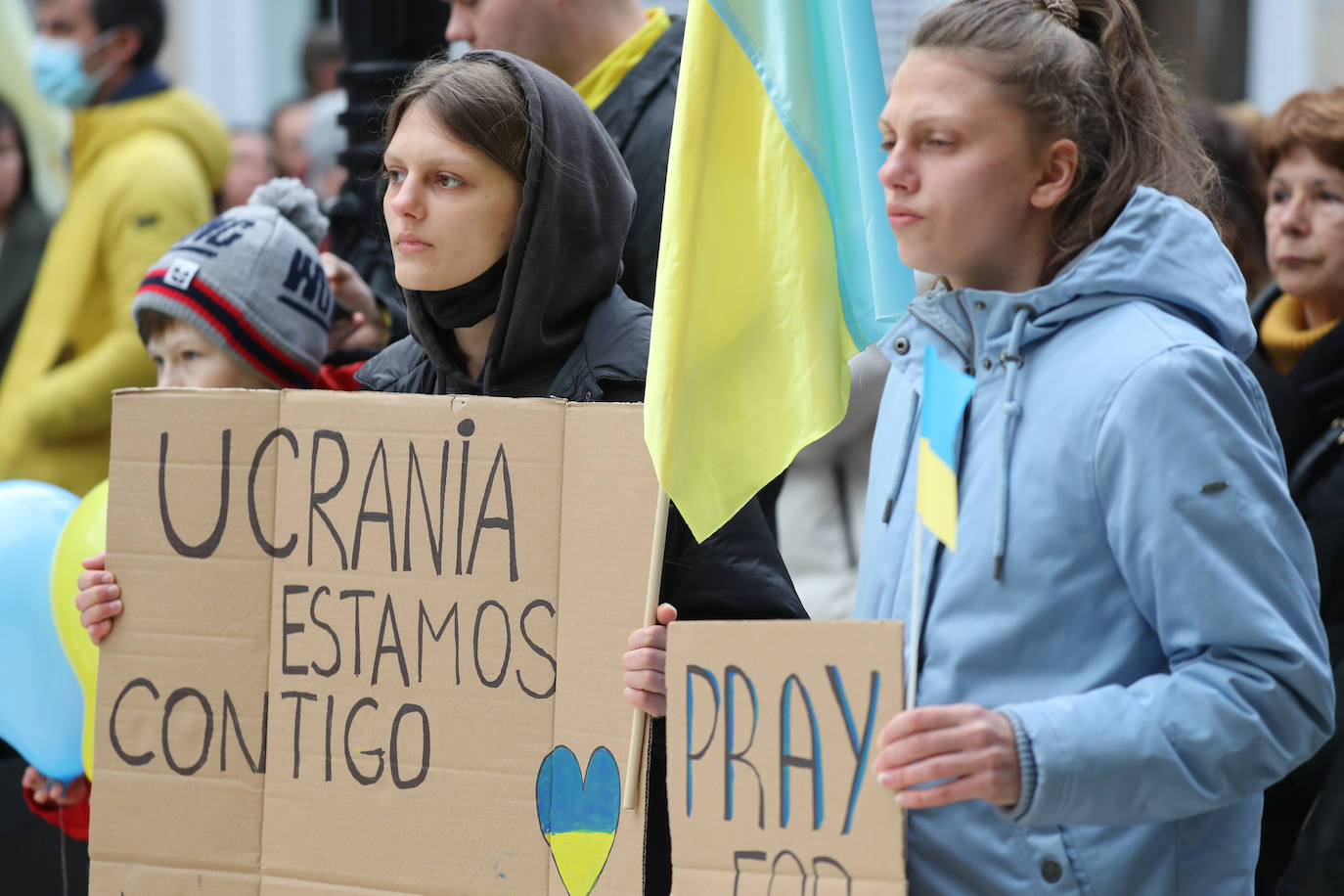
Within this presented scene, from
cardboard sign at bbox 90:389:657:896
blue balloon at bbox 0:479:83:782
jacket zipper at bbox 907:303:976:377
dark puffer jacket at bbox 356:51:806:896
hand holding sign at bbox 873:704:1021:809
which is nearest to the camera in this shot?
hand holding sign at bbox 873:704:1021:809

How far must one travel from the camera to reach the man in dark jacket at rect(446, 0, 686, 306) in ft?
10.4

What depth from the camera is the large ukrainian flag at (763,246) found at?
2.03 meters

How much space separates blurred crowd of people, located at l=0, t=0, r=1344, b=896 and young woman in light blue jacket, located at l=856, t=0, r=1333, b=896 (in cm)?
17

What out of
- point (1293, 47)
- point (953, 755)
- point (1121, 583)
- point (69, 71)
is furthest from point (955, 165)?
point (1293, 47)

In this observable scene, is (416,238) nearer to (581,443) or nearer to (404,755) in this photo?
(581,443)

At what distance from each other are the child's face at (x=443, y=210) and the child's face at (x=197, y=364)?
0.74 meters

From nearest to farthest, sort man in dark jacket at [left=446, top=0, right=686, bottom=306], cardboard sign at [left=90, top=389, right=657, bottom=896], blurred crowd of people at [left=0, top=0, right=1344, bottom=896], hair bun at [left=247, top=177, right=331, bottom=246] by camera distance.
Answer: cardboard sign at [left=90, top=389, right=657, bottom=896] → blurred crowd of people at [left=0, top=0, right=1344, bottom=896] → man in dark jacket at [left=446, top=0, right=686, bottom=306] → hair bun at [left=247, top=177, right=331, bottom=246]

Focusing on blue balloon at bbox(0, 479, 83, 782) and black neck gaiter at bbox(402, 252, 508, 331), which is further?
blue balloon at bbox(0, 479, 83, 782)

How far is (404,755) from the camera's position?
2148mm

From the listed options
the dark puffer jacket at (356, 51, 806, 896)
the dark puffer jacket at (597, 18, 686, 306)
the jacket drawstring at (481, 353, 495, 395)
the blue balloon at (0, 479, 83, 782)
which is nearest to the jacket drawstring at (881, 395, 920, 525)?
the dark puffer jacket at (356, 51, 806, 896)

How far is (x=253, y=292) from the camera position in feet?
10.00

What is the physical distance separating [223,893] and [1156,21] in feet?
33.0

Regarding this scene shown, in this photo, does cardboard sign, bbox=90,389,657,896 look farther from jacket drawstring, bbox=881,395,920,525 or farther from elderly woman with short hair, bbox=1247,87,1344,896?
elderly woman with short hair, bbox=1247,87,1344,896

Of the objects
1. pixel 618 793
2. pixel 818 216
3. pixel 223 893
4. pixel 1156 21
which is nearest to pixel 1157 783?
pixel 618 793
